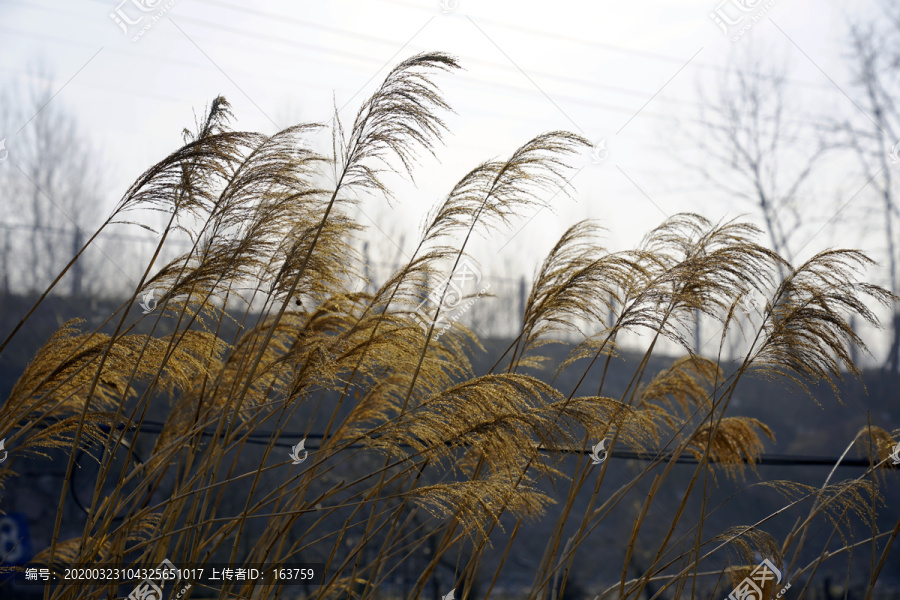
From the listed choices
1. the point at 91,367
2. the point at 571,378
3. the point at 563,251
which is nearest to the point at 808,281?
the point at 563,251

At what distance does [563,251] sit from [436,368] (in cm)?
67

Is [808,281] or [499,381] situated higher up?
[808,281]

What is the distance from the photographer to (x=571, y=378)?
52.0ft

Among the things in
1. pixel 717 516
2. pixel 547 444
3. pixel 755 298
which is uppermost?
pixel 755 298

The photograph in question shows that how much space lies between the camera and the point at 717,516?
14844 mm

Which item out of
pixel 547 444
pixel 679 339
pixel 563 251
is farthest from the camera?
pixel 563 251

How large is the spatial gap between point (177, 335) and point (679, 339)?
165cm

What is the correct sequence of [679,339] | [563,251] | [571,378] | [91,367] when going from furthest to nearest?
[571,378]
[563,251]
[91,367]
[679,339]

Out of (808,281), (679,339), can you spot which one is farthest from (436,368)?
(808,281)

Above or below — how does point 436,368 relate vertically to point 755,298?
below

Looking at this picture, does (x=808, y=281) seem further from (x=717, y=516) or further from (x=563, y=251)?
(x=717, y=516)

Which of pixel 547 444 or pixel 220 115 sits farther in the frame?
pixel 220 115

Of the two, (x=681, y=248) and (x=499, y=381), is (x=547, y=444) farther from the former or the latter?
(x=681, y=248)

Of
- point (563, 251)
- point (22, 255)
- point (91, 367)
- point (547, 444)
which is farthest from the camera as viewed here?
point (22, 255)
